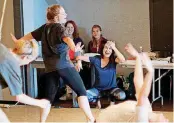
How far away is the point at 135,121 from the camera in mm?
1391

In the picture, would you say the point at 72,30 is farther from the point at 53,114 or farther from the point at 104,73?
the point at 53,114

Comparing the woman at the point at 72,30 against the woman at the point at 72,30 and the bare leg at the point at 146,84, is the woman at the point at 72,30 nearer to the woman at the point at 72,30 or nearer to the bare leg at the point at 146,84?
the woman at the point at 72,30

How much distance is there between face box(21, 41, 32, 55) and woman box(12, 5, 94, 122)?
5 centimetres

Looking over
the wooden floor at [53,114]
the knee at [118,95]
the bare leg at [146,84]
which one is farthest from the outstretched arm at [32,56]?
the knee at [118,95]

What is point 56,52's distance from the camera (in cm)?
225

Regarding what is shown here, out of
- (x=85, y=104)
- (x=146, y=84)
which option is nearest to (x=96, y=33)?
(x=85, y=104)

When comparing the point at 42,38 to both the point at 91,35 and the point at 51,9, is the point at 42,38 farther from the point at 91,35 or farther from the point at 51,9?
the point at 91,35

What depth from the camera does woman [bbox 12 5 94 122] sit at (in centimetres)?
220

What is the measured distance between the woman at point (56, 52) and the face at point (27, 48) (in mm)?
53

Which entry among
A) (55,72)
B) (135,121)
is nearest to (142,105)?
(135,121)

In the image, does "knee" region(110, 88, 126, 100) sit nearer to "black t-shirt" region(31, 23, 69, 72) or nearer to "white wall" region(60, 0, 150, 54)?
"white wall" region(60, 0, 150, 54)

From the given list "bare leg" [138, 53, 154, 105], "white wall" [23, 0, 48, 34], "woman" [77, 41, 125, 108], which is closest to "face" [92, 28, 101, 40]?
"woman" [77, 41, 125, 108]

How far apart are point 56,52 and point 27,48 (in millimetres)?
181

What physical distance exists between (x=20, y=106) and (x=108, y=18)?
4.28 ft
